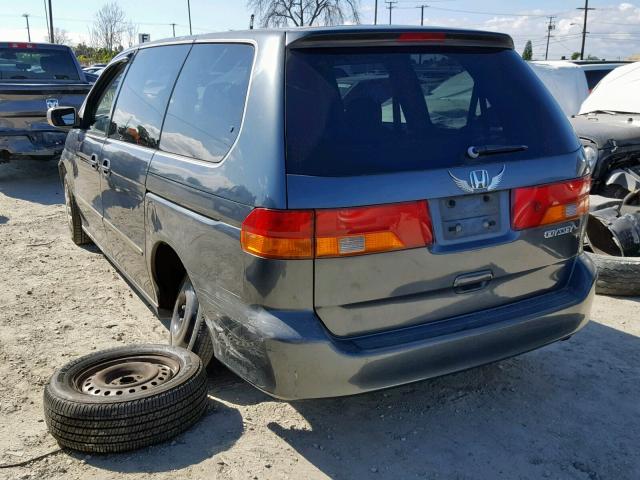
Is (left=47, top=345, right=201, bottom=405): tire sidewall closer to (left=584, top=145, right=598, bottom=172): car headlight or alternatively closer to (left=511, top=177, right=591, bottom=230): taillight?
(left=511, top=177, right=591, bottom=230): taillight

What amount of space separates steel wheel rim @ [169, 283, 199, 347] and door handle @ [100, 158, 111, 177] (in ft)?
3.68

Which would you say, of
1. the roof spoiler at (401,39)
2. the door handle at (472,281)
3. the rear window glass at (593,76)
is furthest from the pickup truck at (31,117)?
the rear window glass at (593,76)

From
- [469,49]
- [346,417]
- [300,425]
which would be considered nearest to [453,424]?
[346,417]

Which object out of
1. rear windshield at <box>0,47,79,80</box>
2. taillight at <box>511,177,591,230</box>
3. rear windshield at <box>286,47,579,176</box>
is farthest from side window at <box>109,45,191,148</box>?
rear windshield at <box>0,47,79,80</box>

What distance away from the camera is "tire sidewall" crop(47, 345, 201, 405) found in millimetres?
2789

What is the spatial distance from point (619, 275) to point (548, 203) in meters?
2.26

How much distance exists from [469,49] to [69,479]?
266cm

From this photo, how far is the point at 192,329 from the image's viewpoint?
3252 millimetres

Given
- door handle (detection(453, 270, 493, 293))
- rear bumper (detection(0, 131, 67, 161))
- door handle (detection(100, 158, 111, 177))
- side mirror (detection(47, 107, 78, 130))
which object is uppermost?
side mirror (detection(47, 107, 78, 130))

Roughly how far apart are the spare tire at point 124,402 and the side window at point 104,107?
6.23ft

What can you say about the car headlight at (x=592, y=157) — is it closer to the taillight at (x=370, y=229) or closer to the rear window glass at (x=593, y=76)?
the taillight at (x=370, y=229)

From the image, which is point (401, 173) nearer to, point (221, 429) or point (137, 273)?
point (221, 429)

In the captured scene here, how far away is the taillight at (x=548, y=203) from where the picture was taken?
2.74 m

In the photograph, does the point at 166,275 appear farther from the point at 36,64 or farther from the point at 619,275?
the point at 36,64
